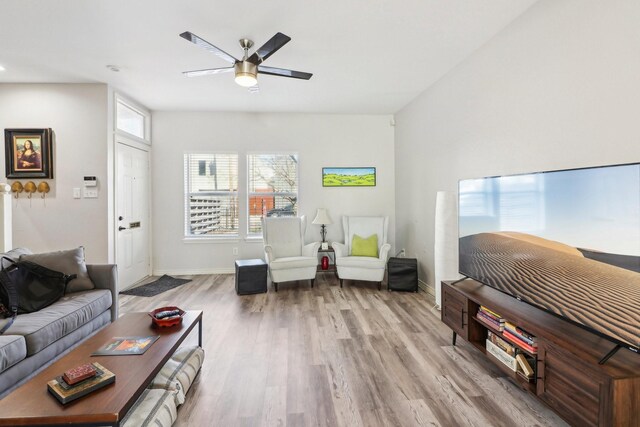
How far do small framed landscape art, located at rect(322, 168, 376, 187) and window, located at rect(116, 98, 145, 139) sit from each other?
9.74 ft

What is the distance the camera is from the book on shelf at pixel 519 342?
5.86ft

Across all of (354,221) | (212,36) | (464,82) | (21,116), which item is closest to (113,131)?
(21,116)

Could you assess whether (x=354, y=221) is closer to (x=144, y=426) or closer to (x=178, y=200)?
(x=178, y=200)

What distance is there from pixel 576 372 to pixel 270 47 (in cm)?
277

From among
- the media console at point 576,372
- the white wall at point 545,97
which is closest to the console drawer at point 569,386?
the media console at point 576,372

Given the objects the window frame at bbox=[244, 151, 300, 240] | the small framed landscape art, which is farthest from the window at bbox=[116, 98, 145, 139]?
the small framed landscape art

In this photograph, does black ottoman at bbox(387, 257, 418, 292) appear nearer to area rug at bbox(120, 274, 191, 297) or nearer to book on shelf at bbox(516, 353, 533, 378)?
book on shelf at bbox(516, 353, 533, 378)

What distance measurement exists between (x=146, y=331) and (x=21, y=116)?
12.2 ft

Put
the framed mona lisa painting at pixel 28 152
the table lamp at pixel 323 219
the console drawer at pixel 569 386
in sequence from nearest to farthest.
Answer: the console drawer at pixel 569 386 < the framed mona lisa painting at pixel 28 152 < the table lamp at pixel 323 219

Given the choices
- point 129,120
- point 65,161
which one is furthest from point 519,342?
point 129,120

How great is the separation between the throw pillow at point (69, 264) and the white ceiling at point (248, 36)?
1954 mm

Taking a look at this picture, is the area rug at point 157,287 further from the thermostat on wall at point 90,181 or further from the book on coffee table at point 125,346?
the book on coffee table at point 125,346

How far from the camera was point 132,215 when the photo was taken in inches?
179

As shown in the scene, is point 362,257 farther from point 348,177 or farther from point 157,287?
point 157,287
